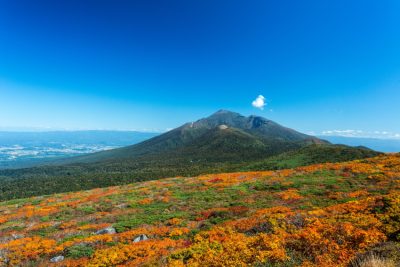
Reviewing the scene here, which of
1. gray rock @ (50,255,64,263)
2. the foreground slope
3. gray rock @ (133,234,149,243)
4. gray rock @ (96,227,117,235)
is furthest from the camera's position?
gray rock @ (96,227,117,235)

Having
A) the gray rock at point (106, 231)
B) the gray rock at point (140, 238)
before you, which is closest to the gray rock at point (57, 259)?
the gray rock at point (106, 231)

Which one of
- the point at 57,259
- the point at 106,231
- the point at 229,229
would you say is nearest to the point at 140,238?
the point at 106,231

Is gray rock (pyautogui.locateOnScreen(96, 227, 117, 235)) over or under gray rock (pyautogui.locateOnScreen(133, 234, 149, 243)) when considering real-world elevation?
under

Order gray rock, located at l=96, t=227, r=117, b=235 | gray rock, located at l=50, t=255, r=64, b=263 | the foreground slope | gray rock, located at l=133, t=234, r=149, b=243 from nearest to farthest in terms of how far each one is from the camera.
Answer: the foreground slope
gray rock, located at l=50, t=255, r=64, b=263
gray rock, located at l=133, t=234, r=149, b=243
gray rock, located at l=96, t=227, r=117, b=235

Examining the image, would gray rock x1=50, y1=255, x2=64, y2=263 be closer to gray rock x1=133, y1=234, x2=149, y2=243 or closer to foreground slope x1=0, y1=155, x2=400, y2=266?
foreground slope x1=0, y1=155, x2=400, y2=266

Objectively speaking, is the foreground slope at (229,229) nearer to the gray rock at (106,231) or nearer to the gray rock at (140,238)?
the gray rock at (140,238)

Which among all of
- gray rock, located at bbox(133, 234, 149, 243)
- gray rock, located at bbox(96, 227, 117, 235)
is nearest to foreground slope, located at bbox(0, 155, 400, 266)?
gray rock, located at bbox(133, 234, 149, 243)

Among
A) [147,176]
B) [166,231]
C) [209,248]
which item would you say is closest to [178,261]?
[209,248]

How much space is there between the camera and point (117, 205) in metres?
25.7

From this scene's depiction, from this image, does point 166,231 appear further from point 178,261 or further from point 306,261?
point 306,261

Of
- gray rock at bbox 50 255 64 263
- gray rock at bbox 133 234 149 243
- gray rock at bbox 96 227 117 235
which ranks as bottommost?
gray rock at bbox 96 227 117 235

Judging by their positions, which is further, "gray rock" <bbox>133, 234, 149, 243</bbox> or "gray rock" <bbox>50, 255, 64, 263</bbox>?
"gray rock" <bbox>133, 234, 149, 243</bbox>

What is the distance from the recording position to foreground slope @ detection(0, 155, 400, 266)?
8.95m

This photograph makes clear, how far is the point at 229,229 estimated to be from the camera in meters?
13.2
